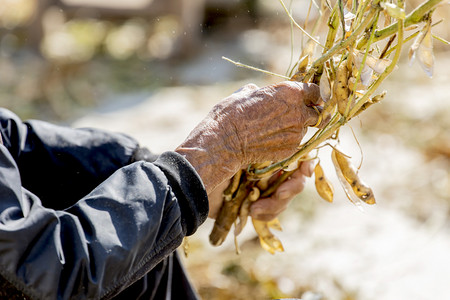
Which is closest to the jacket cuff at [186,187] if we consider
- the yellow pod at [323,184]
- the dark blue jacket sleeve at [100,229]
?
the dark blue jacket sleeve at [100,229]

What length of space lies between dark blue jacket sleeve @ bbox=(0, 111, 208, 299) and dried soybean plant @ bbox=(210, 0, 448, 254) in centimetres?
30

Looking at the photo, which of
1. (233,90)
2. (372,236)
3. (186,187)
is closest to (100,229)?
(186,187)

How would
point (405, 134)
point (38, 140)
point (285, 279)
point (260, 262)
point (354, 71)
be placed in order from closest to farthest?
1. point (354, 71)
2. point (38, 140)
3. point (285, 279)
4. point (260, 262)
5. point (405, 134)

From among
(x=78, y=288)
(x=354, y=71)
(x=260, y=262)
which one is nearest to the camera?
(x=78, y=288)

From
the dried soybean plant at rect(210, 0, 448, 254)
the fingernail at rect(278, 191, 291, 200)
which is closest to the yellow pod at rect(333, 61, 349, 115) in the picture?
the dried soybean plant at rect(210, 0, 448, 254)

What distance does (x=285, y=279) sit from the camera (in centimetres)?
198

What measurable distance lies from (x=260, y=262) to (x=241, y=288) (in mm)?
207

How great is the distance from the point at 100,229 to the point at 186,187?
0.17 metres

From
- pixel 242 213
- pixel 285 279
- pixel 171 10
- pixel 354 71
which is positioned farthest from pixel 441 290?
pixel 171 10

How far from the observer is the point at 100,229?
0.93 metres

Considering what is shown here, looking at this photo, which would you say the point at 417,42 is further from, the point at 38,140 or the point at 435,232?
the point at 435,232

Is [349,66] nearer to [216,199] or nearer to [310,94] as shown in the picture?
[310,94]

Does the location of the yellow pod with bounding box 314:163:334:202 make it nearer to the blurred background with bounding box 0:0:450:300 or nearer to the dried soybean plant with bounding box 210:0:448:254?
the dried soybean plant with bounding box 210:0:448:254

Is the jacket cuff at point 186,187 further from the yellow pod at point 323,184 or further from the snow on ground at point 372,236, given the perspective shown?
the snow on ground at point 372,236
